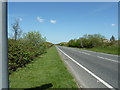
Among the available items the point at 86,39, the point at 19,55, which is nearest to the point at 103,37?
the point at 86,39

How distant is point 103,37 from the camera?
238 feet

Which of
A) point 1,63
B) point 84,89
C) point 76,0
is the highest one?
point 76,0

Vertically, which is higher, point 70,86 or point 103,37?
point 103,37

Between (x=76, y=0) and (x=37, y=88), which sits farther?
(x=37, y=88)

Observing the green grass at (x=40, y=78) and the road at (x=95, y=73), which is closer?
the green grass at (x=40, y=78)

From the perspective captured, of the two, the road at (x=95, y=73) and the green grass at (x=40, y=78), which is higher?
the green grass at (x=40, y=78)

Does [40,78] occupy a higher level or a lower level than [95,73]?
higher

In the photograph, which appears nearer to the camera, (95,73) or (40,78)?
(40,78)

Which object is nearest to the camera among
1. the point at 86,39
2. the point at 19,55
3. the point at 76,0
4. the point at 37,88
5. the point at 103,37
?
A: the point at 76,0

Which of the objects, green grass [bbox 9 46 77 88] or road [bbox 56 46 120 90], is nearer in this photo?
green grass [bbox 9 46 77 88]

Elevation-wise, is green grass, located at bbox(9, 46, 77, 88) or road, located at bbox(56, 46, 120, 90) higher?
green grass, located at bbox(9, 46, 77, 88)

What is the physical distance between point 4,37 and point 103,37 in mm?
73837

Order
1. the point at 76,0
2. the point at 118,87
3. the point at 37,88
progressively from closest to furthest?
1. the point at 76,0
2. the point at 37,88
3. the point at 118,87

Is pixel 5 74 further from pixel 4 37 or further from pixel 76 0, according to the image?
pixel 76 0
